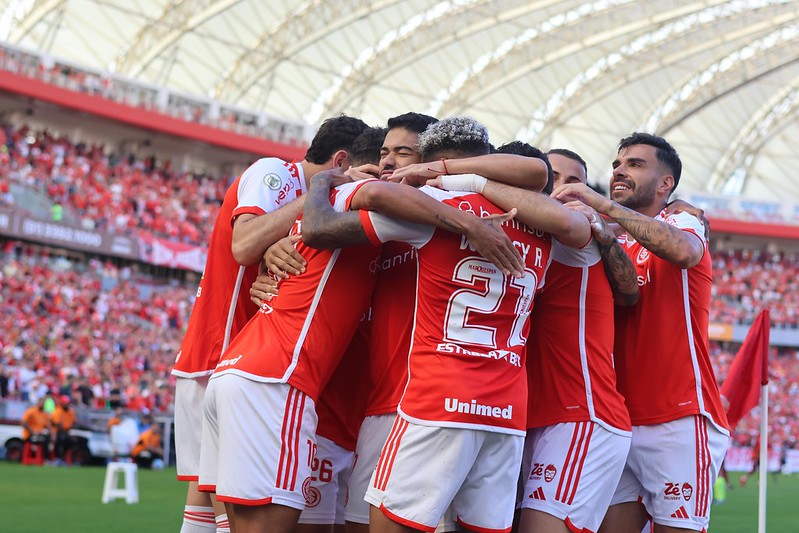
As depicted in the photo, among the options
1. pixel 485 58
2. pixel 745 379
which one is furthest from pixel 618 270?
pixel 485 58

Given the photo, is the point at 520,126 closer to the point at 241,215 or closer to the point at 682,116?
the point at 682,116

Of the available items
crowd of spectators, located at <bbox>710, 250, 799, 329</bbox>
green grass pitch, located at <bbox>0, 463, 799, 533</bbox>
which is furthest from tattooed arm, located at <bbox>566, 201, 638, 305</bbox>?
crowd of spectators, located at <bbox>710, 250, 799, 329</bbox>

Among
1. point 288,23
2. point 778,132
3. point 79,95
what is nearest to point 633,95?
point 778,132

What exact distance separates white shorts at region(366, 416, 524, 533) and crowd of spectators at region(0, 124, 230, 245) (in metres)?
28.4

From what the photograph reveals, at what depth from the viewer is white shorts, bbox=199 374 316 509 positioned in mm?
4395

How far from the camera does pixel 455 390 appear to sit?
4262 millimetres

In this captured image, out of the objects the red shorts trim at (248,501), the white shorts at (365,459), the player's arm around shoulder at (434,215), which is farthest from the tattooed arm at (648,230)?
the red shorts trim at (248,501)

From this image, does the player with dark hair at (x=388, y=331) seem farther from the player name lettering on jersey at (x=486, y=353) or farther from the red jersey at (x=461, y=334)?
the player name lettering on jersey at (x=486, y=353)

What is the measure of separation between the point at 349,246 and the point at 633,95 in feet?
167

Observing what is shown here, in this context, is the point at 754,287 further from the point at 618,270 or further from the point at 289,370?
the point at 289,370

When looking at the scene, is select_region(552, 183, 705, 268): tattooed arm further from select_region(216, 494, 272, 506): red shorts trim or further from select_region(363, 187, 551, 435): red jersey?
select_region(216, 494, 272, 506): red shorts trim

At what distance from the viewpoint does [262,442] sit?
14.5 ft

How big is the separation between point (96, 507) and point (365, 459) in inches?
358

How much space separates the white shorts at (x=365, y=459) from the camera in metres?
4.82
